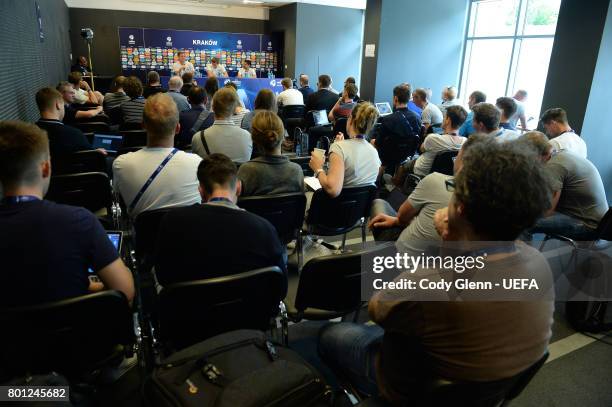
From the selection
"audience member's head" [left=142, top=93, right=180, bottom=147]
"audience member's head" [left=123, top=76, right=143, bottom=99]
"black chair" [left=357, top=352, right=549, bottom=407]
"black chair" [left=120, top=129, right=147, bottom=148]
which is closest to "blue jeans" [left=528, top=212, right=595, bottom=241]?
"black chair" [left=357, top=352, right=549, bottom=407]

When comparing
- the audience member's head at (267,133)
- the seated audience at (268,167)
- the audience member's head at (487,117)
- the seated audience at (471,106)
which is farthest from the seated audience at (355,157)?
the seated audience at (471,106)

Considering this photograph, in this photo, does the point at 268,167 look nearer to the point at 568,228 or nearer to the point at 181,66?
the point at 568,228

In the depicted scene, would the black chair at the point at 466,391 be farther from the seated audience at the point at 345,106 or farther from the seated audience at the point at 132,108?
the seated audience at the point at 345,106

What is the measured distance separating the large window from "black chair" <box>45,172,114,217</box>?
7.05m

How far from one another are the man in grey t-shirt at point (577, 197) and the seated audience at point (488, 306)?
6.93 ft

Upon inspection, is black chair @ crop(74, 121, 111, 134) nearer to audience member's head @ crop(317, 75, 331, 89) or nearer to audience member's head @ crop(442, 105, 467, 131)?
audience member's head @ crop(317, 75, 331, 89)

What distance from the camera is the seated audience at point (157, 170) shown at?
2.25 meters

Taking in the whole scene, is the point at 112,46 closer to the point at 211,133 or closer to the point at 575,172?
the point at 211,133

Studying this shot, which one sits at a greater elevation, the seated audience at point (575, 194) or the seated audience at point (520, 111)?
the seated audience at point (520, 111)

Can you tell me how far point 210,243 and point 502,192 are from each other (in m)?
1.03

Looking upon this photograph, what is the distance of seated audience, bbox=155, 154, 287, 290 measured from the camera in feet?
5.01

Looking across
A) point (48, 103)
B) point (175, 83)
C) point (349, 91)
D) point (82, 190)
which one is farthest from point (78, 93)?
point (349, 91)

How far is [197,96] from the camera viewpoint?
442 centimetres

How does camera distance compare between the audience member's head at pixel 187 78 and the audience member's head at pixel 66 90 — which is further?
the audience member's head at pixel 187 78
